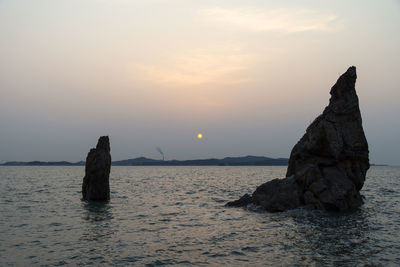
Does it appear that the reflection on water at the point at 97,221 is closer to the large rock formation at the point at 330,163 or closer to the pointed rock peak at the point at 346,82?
the large rock formation at the point at 330,163

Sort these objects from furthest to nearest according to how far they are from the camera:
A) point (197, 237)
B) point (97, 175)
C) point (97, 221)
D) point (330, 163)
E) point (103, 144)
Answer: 1. point (103, 144)
2. point (97, 175)
3. point (330, 163)
4. point (97, 221)
5. point (197, 237)

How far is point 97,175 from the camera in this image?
41812 millimetres

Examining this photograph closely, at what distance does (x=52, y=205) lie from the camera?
38.6m

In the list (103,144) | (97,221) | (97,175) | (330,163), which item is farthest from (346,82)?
(97,175)

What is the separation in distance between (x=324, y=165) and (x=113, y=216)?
2145cm

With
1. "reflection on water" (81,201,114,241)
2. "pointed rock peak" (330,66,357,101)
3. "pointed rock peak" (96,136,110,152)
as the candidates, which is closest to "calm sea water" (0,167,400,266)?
"reflection on water" (81,201,114,241)

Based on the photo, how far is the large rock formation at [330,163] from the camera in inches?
1272

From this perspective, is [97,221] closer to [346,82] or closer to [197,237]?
[197,237]

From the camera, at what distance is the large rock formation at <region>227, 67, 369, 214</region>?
106 ft

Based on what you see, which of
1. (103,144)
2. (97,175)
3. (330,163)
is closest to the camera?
(330,163)

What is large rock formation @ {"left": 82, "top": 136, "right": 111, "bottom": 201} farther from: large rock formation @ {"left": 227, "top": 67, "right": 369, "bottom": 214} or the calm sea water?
large rock formation @ {"left": 227, "top": 67, "right": 369, "bottom": 214}

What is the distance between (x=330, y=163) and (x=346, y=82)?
8.85m

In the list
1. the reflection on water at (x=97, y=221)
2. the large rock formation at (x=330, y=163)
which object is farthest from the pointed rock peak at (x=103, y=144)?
the large rock formation at (x=330, y=163)

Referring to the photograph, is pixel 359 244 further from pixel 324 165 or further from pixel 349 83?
pixel 349 83
